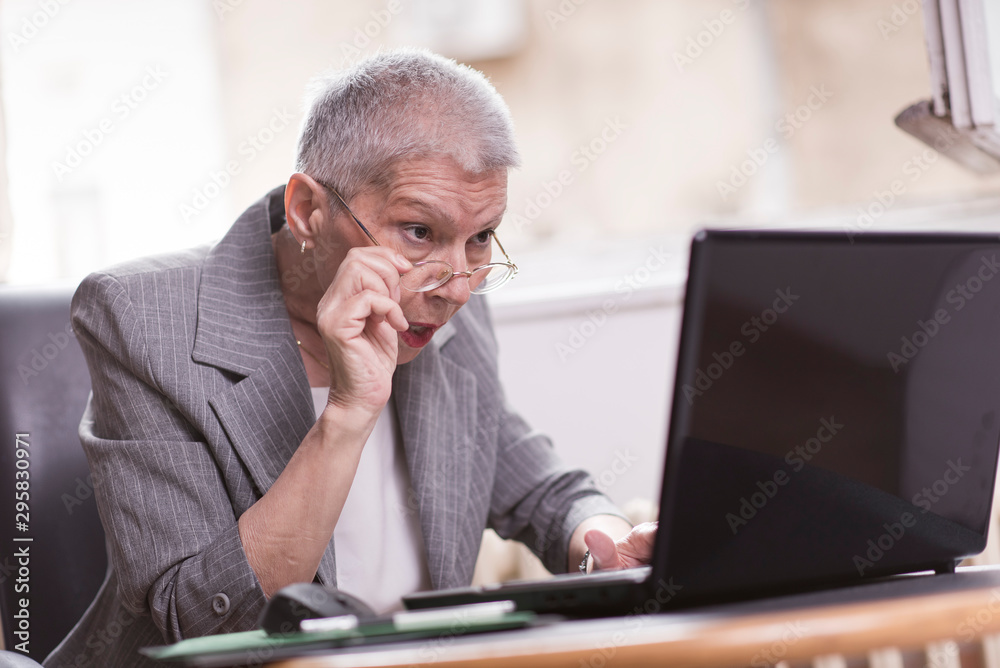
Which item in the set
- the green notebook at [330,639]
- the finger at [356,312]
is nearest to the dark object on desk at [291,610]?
the green notebook at [330,639]

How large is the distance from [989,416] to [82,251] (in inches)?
77.1

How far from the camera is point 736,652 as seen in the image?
0.47 meters

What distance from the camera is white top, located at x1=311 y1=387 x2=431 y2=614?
1149 mm

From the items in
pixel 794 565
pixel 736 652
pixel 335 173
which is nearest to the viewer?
pixel 736 652

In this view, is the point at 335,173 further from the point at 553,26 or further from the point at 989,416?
the point at 553,26

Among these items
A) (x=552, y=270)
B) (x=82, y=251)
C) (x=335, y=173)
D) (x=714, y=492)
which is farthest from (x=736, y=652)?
(x=82, y=251)

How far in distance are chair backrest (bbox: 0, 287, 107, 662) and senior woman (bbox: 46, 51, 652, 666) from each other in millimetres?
51

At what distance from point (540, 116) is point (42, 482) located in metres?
1.37

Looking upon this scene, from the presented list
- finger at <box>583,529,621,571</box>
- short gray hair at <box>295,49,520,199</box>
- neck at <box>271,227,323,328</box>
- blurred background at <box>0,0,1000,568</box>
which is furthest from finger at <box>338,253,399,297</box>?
blurred background at <box>0,0,1000,568</box>

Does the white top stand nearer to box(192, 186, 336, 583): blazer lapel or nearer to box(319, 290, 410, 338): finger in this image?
box(192, 186, 336, 583): blazer lapel

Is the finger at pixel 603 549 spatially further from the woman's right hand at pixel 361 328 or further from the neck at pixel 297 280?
the neck at pixel 297 280

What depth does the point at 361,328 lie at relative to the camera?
904 millimetres

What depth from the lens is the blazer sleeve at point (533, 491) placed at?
1.21 m

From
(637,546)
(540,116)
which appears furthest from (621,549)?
(540,116)
